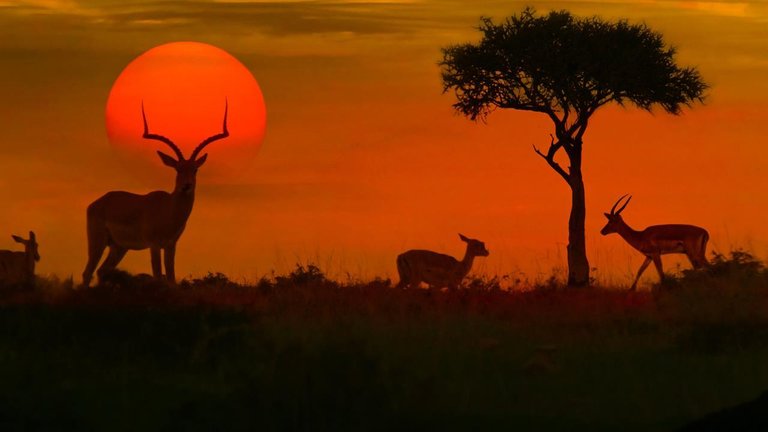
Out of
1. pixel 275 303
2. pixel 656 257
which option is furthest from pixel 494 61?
pixel 275 303

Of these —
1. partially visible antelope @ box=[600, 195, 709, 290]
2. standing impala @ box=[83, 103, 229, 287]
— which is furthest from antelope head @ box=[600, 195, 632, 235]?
standing impala @ box=[83, 103, 229, 287]

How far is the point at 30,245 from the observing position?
96.0ft

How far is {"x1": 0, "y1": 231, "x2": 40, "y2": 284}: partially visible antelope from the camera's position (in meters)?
28.2

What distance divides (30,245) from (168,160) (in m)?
3.78

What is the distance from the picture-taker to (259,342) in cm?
1631

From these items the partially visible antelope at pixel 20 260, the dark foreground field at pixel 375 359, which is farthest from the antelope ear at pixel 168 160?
the dark foreground field at pixel 375 359

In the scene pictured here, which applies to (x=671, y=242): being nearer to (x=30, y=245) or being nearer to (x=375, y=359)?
(x=30, y=245)

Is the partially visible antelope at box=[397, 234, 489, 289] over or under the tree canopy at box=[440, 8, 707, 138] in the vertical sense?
under

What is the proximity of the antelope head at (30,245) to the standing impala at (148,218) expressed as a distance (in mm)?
1193

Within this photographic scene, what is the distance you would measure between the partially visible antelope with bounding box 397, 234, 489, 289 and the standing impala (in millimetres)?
4219

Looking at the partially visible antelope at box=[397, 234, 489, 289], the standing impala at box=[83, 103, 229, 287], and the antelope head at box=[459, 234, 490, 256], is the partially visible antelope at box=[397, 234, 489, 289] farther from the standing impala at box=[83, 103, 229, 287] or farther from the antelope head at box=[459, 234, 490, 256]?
the standing impala at box=[83, 103, 229, 287]

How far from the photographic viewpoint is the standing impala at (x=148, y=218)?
27219mm

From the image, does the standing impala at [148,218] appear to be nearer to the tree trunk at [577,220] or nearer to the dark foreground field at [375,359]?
the dark foreground field at [375,359]

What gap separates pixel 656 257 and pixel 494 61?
592 cm
